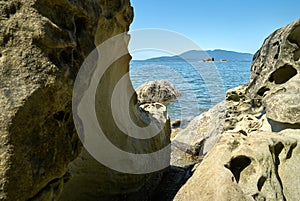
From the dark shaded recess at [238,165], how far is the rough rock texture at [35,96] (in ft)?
4.32

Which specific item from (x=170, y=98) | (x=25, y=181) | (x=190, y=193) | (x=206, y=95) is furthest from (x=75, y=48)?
(x=206, y=95)

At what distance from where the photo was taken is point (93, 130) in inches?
117

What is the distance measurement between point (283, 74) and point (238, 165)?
2044 mm

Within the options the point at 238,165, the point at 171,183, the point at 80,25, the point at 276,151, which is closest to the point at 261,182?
the point at 238,165

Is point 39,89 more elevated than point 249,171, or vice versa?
point 39,89

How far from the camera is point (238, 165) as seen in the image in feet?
8.29

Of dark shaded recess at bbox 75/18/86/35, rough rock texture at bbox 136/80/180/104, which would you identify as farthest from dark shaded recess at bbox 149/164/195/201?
rough rock texture at bbox 136/80/180/104

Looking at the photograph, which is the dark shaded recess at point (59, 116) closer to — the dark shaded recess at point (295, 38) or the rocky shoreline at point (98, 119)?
the rocky shoreline at point (98, 119)

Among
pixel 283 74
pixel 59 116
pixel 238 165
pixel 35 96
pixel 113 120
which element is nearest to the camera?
pixel 35 96

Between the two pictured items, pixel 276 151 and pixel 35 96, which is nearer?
pixel 35 96

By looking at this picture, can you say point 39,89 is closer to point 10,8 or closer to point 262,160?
point 10,8

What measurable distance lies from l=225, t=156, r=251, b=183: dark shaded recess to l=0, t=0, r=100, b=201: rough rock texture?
132 centimetres

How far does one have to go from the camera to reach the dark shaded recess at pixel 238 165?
8.09 ft

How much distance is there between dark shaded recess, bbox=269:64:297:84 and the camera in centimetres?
388
